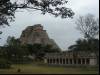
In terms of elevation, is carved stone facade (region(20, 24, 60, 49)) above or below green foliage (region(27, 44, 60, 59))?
above

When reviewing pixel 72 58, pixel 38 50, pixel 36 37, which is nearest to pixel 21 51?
pixel 72 58

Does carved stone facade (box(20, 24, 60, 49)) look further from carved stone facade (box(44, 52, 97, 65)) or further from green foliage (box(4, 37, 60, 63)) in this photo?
carved stone facade (box(44, 52, 97, 65))

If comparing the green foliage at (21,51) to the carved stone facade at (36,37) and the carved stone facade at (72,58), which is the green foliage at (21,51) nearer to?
the carved stone facade at (72,58)

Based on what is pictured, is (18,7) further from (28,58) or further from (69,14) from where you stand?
(28,58)

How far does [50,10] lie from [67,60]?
252 ft

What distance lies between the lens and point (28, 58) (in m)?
103

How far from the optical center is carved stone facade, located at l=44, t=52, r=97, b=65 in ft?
274

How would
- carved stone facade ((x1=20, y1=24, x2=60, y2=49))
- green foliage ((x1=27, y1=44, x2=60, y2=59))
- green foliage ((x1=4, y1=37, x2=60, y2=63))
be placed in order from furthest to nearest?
carved stone facade ((x1=20, y1=24, x2=60, y2=49)) → green foliage ((x1=27, y1=44, x2=60, y2=59)) → green foliage ((x1=4, y1=37, x2=60, y2=63))

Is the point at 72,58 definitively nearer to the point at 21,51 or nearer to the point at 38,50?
the point at 21,51

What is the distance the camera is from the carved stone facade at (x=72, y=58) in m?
83.6

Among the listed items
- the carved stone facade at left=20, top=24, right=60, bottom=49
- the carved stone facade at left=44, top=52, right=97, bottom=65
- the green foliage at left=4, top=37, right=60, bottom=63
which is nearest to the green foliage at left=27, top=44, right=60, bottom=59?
the green foliage at left=4, top=37, right=60, bottom=63

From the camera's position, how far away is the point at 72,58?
3484 inches

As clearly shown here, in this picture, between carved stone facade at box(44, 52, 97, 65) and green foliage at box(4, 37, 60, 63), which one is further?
green foliage at box(4, 37, 60, 63)

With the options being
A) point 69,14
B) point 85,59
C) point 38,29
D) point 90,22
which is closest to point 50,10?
point 69,14
